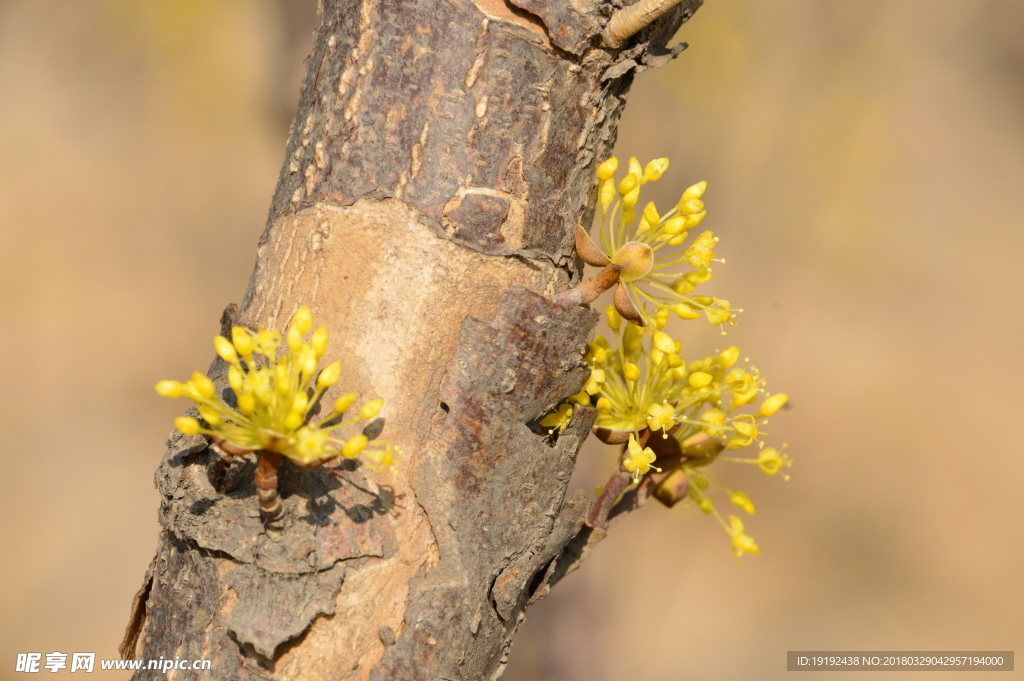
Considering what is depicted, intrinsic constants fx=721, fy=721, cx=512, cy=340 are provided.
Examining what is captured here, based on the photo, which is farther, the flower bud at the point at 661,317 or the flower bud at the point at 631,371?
the flower bud at the point at 631,371

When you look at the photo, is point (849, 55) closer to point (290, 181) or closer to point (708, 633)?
point (708, 633)

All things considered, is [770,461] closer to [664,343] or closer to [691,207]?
[664,343]

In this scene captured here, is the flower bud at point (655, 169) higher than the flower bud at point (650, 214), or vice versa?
the flower bud at point (655, 169)

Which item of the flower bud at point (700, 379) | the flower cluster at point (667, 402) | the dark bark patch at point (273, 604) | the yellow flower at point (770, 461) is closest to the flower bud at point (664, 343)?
the flower cluster at point (667, 402)

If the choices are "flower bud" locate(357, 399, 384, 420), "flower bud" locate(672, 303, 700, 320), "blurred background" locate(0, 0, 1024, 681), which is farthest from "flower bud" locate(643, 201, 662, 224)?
"blurred background" locate(0, 0, 1024, 681)

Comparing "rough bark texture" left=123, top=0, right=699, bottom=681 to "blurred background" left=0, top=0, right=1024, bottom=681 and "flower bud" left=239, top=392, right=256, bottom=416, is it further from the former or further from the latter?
"blurred background" left=0, top=0, right=1024, bottom=681

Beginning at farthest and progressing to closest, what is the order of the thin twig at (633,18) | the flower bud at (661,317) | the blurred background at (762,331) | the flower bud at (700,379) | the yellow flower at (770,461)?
the blurred background at (762,331), the yellow flower at (770,461), the flower bud at (700,379), the flower bud at (661,317), the thin twig at (633,18)

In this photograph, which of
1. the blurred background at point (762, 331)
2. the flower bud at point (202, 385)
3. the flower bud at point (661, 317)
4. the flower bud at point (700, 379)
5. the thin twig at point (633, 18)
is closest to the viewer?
the flower bud at point (202, 385)

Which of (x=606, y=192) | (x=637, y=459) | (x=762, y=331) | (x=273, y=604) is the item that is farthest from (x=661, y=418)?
(x=762, y=331)

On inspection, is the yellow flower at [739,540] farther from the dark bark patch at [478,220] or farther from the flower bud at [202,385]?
the flower bud at [202,385]
